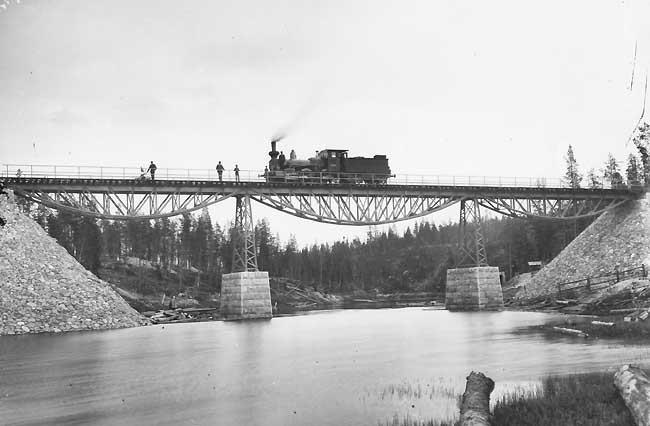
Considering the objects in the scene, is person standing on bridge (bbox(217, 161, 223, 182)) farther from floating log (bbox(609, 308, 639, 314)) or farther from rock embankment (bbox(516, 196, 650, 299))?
rock embankment (bbox(516, 196, 650, 299))

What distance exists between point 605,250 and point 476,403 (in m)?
50.8

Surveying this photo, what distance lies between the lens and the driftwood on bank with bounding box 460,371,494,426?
11.7m

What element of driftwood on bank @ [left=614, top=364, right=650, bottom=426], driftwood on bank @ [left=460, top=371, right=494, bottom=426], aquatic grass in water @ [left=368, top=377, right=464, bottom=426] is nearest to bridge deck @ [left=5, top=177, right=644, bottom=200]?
aquatic grass in water @ [left=368, top=377, right=464, bottom=426]

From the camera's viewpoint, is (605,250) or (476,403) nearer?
(476,403)

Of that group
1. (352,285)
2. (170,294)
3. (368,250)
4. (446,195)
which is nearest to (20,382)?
(446,195)

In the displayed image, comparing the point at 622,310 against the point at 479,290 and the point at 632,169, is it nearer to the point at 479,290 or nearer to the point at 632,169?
the point at 479,290

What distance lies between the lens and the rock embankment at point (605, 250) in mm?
55469

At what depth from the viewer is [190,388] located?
18312 millimetres

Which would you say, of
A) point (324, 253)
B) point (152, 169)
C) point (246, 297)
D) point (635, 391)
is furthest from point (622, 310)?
point (324, 253)

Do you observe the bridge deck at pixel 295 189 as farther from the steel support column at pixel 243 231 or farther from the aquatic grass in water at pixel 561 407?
the aquatic grass in water at pixel 561 407

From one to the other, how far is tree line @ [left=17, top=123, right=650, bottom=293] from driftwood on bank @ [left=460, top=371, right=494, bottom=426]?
61.7m

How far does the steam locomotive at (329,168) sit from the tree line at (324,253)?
30707 mm

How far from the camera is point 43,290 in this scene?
124 ft

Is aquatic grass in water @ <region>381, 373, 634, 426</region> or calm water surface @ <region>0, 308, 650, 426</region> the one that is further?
calm water surface @ <region>0, 308, 650, 426</region>
